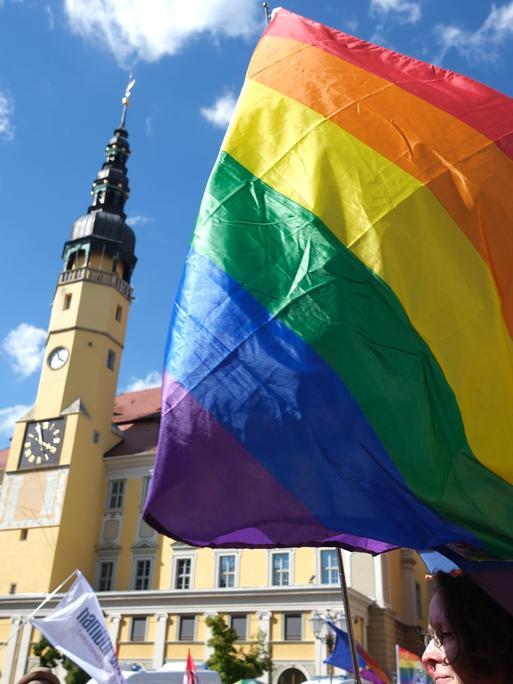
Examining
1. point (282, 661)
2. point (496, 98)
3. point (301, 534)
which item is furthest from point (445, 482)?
point (282, 661)

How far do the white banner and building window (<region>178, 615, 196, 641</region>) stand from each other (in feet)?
80.7

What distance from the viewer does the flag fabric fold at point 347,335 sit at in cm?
199

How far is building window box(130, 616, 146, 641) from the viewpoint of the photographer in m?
31.9

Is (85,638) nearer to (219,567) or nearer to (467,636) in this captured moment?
(467,636)

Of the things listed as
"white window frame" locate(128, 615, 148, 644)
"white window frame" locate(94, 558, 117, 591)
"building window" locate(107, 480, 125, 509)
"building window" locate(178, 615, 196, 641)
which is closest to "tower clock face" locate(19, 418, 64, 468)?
"building window" locate(107, 480, 125, 509)

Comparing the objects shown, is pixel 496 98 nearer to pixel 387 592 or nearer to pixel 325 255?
pixel 325 255

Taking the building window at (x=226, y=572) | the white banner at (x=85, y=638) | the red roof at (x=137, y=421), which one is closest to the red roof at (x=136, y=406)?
the red roof at (x=137, y=421)

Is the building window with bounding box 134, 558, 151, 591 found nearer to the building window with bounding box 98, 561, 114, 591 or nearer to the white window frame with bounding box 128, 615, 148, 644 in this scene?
the building window with bounding box 98, 561, 114, 591

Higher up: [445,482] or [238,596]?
[238,596]

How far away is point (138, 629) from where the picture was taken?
105ft

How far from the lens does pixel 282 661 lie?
29.2m

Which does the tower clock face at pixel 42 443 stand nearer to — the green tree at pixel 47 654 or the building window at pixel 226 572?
the green tree at pixel 47 654

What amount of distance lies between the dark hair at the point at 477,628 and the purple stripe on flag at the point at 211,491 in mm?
407

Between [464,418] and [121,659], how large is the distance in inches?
1354
